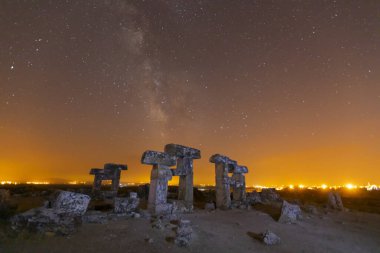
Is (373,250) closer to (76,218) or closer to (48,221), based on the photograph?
(76,218)

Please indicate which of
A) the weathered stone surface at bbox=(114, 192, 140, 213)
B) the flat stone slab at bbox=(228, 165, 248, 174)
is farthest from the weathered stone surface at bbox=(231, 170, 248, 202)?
the weathered stone surface at bbox=(114, 192, 140, 213)

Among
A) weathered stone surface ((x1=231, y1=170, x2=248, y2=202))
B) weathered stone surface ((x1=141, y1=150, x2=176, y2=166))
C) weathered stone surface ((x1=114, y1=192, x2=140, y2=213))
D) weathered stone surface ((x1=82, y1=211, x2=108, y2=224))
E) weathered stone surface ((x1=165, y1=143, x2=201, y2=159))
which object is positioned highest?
weathered stone surface ((x1=165, y1=143, x2=201, y2=159))

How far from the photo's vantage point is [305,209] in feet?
50.8

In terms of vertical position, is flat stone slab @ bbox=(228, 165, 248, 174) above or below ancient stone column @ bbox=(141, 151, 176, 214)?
above

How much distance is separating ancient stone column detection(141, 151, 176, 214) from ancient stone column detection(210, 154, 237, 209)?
438 centimetres

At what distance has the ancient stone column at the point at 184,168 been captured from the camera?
13.2m

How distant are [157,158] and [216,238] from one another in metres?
5.23

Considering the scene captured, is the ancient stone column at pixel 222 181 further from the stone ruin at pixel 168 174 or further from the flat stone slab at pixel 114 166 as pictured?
the flat stone slab at pixel 114 166

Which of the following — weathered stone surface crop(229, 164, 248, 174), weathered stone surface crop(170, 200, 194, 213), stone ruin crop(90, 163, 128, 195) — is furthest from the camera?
stone ruin crop(90, 163, 128, 195)

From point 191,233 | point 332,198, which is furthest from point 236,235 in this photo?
point 332,198

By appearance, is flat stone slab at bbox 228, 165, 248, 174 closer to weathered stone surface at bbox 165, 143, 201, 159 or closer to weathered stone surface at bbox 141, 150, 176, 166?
weathered stone surface at bbox 165, 143, 201, 159

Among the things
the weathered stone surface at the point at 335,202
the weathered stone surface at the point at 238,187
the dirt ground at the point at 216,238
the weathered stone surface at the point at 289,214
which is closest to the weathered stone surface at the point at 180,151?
the dirt ground at the point at 216,238

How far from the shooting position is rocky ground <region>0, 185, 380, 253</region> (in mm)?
6043

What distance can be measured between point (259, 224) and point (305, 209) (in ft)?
22.2
